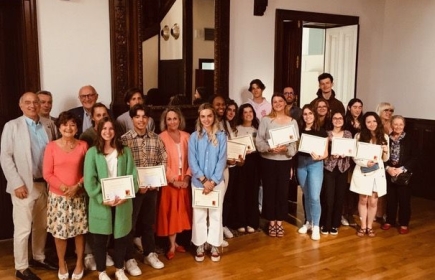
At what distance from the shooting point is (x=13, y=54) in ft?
13.6

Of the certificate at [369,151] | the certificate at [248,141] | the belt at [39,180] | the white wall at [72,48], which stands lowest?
the belt at [39,180]

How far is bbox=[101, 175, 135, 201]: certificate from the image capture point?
3.24 metres

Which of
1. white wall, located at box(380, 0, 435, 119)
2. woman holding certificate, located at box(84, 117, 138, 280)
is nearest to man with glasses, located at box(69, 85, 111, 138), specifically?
woman holding certificate, located at box(84, 117, 138, 280)

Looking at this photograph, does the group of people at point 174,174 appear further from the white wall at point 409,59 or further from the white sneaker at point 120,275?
the white wall at point 409,59

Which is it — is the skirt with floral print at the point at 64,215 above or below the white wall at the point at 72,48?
below

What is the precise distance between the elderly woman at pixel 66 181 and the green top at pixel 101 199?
103mm

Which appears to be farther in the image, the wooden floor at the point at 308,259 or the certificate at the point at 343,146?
the certificate at the point at 343,146

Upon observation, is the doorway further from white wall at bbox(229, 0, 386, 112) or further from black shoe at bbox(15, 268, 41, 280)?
black shoe at bbox(15, 268, 41, 280)

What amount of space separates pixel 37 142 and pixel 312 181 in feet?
7.84

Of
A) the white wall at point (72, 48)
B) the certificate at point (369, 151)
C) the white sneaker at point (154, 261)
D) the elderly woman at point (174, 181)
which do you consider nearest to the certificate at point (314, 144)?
the certificate at point (369, 151)

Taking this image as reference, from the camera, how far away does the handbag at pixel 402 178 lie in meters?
4.55

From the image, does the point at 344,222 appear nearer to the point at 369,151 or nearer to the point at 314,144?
the point at 369,151

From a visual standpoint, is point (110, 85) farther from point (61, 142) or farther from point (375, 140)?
point (375, 140)

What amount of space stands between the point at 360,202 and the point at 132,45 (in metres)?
2.62
